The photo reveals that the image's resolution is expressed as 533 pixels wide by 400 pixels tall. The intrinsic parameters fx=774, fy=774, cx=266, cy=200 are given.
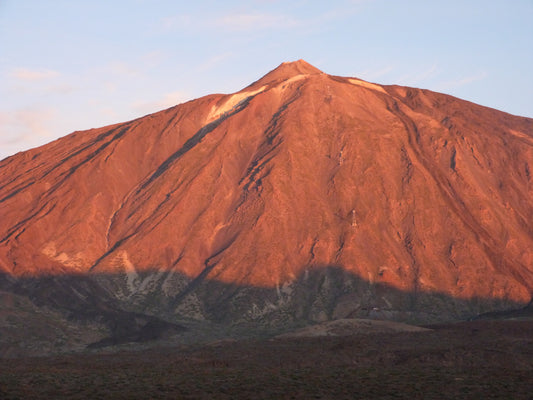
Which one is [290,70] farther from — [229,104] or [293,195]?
[293,195]

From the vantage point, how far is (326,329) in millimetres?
68250

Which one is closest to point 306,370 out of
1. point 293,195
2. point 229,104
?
point 293,195

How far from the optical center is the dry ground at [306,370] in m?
38.0

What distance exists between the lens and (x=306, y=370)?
46469 mm

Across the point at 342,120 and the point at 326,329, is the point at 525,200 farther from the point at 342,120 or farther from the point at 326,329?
the point at 326,329

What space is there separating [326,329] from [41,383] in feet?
105

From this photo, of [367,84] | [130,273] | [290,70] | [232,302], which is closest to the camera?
[232,302]

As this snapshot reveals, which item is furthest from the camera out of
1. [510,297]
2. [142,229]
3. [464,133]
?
[464,133]

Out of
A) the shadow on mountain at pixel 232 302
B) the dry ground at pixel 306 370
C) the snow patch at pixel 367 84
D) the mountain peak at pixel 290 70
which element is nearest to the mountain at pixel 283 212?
the shadow on mountain at pixel 232 302

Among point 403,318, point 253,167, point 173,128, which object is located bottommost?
point 403,318

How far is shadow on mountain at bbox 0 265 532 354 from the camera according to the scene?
8238 centimetres

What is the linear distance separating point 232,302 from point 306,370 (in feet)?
138

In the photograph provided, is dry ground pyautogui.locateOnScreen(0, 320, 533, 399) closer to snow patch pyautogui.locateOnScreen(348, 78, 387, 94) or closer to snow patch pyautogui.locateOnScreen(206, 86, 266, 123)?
snow patch pyautogui.locateOnScreen(206, 86, 266, 123)

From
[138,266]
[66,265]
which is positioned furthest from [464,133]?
[66,265]
